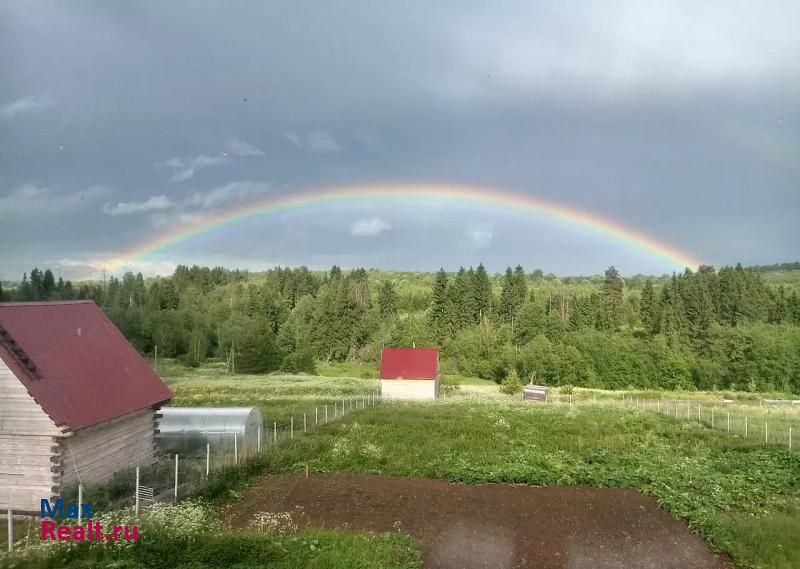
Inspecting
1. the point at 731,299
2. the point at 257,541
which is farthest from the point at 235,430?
the point at 731,299

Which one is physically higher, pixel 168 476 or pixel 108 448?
pixel 108 448

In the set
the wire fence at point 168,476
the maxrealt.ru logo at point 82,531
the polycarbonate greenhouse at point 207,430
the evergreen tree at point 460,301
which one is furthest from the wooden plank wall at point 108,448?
the evergreen tree at point 460,301

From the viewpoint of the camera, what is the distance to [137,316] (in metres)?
83.6

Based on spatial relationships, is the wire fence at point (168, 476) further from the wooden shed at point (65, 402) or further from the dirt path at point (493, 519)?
the dirt path at point (493, 519)

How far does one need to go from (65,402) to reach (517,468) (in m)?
13.4

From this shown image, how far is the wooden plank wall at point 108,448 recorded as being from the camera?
14812 millimetres

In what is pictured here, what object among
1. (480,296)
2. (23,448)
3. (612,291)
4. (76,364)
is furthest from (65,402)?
(612,291)

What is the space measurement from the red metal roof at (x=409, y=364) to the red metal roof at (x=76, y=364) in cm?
2628

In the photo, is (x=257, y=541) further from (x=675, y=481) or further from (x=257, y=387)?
(x=257, y=387)

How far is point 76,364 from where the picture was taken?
16.8m

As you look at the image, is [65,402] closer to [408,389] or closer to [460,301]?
[408,389]

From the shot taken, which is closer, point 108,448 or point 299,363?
point 108,448

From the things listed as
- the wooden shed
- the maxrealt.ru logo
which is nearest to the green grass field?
the maxrealt.ru logo

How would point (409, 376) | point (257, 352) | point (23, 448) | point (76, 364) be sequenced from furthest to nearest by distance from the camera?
point (257, 352), point (409, 376), point (76, 364), point (23, 448)
